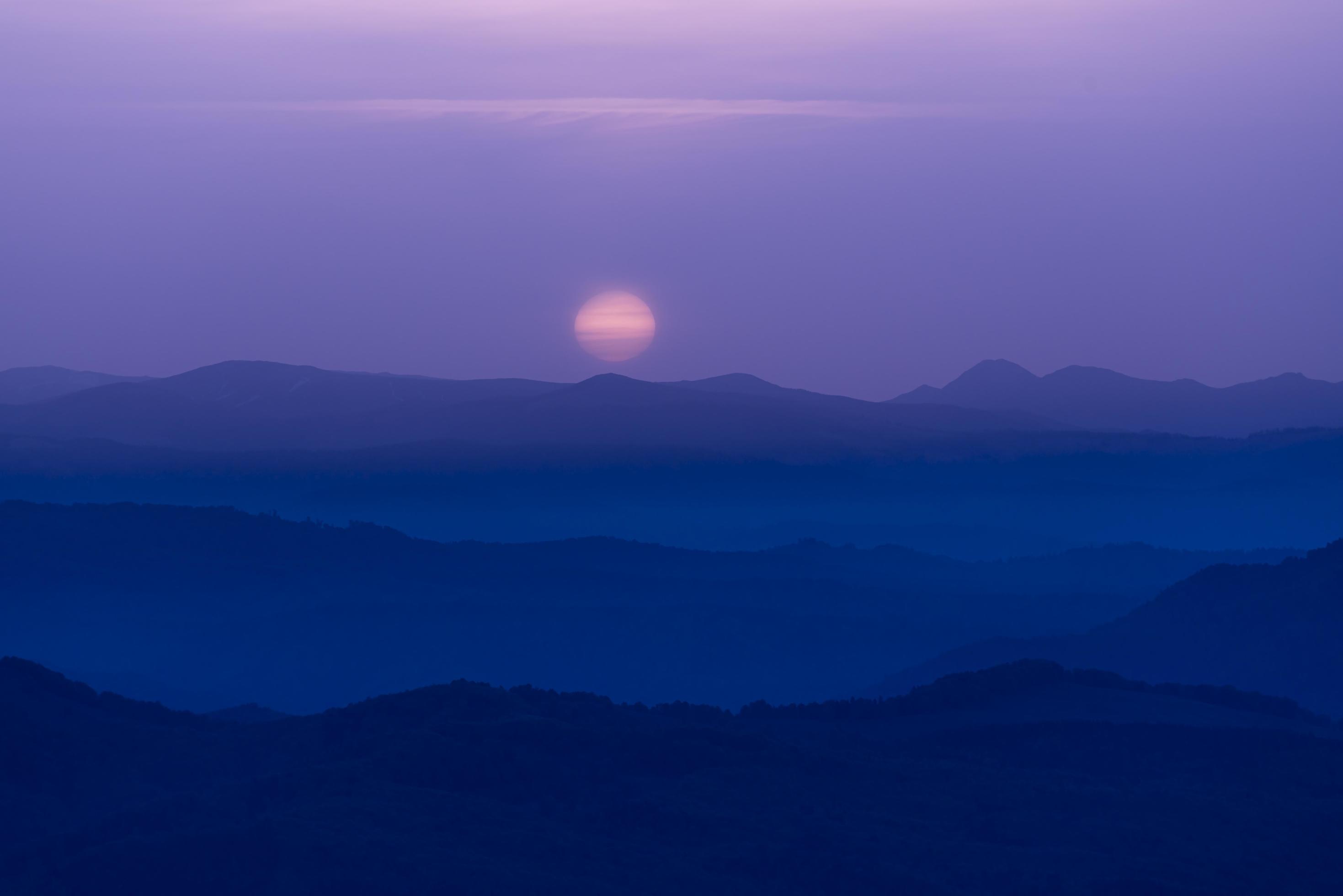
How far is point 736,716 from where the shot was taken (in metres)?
81.1

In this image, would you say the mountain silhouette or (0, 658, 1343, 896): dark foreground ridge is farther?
the mountain silhouette

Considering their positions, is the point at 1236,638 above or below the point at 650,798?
above

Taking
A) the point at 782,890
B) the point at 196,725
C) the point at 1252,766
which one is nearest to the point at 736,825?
the point at 782,890

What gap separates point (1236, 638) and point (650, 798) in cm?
10241

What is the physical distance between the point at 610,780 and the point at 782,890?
13.4 metres

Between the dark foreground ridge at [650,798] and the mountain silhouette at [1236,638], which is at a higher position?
the mountain silhouette at [1236,638]

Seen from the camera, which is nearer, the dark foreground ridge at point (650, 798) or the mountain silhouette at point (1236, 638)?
the dark foreground ridge at point (650, 798)

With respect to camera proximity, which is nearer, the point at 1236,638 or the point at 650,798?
the point at 650,798

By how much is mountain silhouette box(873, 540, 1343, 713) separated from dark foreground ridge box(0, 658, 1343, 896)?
50231 millimetres

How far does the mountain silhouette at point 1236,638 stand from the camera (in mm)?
132250

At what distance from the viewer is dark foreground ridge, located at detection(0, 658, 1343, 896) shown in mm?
52906

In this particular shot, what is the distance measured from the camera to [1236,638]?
479 feet

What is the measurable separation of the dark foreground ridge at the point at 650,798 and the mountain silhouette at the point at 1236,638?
165ft

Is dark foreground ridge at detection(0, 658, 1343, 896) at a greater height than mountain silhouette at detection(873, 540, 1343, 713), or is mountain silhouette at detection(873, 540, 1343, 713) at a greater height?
mountain silhouette at detection(873, 540, 1343, 713)
